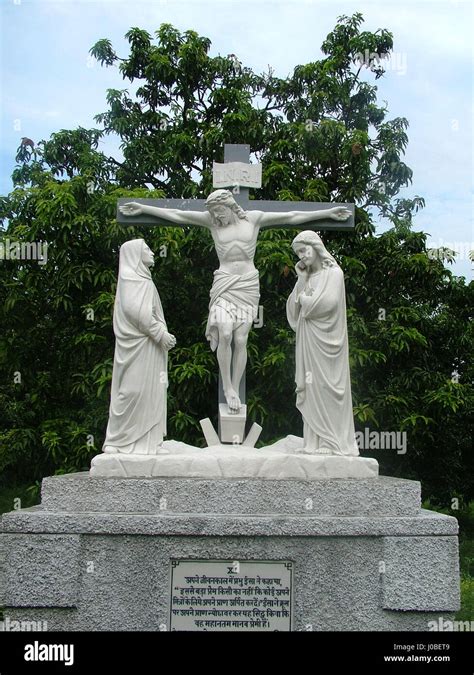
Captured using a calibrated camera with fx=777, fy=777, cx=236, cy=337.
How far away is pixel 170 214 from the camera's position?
25.4ft

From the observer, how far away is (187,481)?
621cm

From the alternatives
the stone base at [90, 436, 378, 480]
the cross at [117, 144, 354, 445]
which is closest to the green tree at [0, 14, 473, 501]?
the cross at [117, 144, 354, 445]

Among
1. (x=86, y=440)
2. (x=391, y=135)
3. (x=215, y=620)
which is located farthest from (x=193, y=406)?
(x=391, y=135)

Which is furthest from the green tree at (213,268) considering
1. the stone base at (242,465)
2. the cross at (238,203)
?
the stone base at (242,465)

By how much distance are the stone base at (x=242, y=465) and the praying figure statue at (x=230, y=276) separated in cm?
80

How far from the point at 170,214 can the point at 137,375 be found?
6.32 ft

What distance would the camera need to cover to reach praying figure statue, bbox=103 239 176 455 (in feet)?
21.6

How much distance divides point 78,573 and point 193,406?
4.39 metres

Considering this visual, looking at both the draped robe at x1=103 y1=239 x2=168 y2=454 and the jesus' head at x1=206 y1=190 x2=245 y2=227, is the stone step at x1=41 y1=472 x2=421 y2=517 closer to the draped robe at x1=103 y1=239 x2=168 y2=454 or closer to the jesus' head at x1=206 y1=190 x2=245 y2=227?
the draped robe at x1=103 y1=239 x2=168 y2=454

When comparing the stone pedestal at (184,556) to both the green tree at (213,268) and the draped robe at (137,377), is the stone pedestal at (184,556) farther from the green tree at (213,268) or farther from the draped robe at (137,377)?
the green tree at (213,268)

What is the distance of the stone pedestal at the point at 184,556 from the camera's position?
5969 mm

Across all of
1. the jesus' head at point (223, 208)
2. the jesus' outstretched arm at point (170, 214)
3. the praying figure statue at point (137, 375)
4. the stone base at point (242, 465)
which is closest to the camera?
the stone base at point (242, 465)

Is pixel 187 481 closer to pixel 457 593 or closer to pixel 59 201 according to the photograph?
pixel 457 593

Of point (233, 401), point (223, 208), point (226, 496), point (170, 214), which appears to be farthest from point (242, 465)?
point (170, 214)
